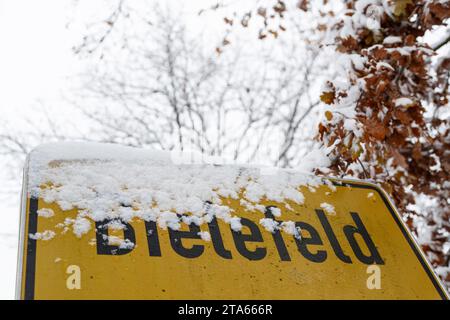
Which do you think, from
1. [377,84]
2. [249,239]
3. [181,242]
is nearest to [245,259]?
[249,239]

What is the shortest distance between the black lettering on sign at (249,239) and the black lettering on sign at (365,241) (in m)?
0.32

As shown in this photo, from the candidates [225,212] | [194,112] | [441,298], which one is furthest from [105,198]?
[194,112]

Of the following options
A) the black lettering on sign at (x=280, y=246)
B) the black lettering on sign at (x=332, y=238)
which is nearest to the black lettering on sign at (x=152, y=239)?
the black lettering on sign at (x=280, y=246)

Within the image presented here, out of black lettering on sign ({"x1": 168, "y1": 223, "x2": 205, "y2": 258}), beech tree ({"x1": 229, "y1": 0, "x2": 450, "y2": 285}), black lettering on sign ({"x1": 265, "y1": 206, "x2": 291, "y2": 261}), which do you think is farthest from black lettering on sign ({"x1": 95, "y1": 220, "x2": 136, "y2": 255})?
beech tree ({"x1": 229, "y1": 0, "x2": 450, "y2": 285})

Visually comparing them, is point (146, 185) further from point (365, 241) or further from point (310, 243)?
point (365, 241)

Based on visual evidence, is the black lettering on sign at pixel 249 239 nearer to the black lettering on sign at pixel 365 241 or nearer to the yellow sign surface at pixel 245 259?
the yellow sign surface at pixel 245 259

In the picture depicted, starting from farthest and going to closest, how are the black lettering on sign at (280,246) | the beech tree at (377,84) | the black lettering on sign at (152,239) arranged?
the beech tree at (377,84) → the black lettering on sign at (280,246) → the black lettering on sign at (152,239)

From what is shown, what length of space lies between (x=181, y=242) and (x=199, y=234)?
0.06 meters

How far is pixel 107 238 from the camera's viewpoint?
118cm

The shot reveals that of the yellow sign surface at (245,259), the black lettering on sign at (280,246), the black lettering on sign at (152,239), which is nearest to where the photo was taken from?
the yellow sign surface at (245,259)

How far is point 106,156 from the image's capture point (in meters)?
1.45

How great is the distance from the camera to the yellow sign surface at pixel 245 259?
108cm
